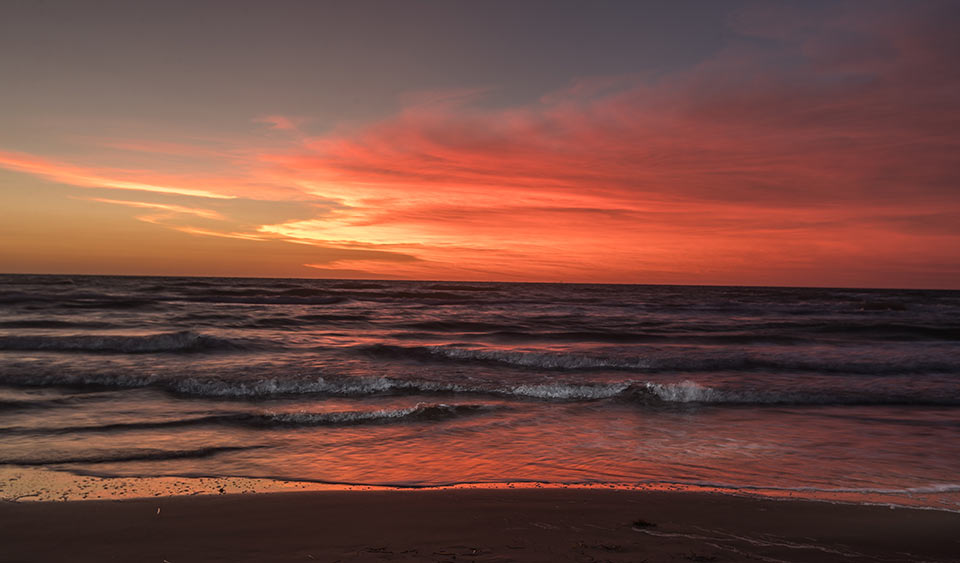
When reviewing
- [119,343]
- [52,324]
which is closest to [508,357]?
[119,343]

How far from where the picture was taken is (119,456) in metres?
7.44

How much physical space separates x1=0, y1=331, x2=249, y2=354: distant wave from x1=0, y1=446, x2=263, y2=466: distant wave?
12268mm

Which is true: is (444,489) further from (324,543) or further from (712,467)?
(712,467)

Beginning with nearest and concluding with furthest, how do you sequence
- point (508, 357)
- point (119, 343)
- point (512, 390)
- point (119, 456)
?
1. point (119, 456)
2. point (512, 390)
3. point (508, 357)
4. point (119, 343)

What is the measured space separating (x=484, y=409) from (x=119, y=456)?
5940 millimetres

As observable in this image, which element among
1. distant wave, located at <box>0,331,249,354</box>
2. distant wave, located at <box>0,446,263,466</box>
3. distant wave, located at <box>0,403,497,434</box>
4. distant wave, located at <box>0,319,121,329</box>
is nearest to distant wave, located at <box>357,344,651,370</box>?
distant wave, located at <box>0,331,249,354</box>

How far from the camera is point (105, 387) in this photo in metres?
12.5

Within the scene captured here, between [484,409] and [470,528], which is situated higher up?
[470,528]

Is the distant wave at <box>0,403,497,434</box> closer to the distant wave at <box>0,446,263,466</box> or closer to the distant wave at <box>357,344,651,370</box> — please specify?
the distant wave at <box>0,446,263,466</box>

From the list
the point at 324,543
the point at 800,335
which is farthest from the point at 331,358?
the point at 800,335

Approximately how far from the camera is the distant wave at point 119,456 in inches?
281

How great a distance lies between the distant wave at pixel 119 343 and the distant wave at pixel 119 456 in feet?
40.3

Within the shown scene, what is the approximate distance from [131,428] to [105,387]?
14.5 feet

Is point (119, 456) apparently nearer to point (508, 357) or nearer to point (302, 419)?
point (302, 419)
